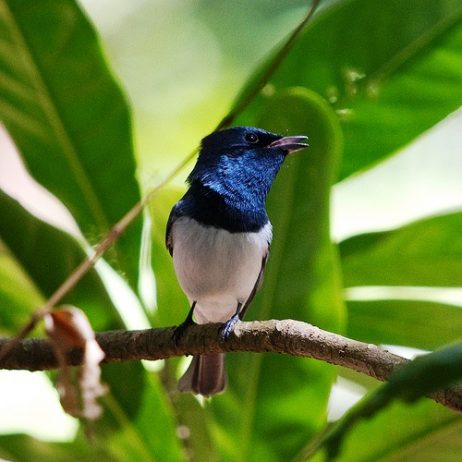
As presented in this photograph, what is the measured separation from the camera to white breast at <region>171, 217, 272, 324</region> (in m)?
2.31

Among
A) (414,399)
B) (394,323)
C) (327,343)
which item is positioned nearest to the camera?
(414,399)

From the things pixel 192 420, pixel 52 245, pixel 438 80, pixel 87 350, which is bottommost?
pixel 87 350

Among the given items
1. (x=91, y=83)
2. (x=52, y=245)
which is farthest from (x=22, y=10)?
(x=52, y=245)

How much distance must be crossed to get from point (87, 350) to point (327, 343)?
48 cm

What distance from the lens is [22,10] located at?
2217mm

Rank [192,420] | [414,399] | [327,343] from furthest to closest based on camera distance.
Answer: [192,420] → [327,343] → [414,399]

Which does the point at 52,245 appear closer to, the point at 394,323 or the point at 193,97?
the point at 394,323

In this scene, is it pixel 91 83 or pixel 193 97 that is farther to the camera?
pixel 193 97

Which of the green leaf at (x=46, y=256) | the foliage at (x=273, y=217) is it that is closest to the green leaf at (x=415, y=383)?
the foliage at (x=273, y=217)

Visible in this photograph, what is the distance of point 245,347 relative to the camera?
1696 millimetres

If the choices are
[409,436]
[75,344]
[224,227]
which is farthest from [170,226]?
[75,344]

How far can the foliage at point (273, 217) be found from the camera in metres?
2.05

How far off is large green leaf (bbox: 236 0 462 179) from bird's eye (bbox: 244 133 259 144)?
0.27 metres

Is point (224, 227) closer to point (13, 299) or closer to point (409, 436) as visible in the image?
point (13, 299)
